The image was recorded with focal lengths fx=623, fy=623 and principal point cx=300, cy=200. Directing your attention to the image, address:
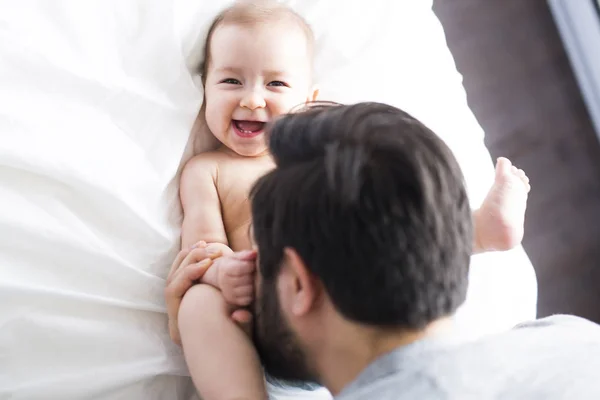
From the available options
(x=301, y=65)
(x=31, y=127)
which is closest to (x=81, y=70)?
(x=31, y=127)

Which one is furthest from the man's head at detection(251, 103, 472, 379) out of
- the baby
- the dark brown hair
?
the baby

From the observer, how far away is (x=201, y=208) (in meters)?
0.91

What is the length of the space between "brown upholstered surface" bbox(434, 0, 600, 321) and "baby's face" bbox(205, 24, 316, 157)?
0.71 metres

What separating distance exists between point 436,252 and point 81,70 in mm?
581

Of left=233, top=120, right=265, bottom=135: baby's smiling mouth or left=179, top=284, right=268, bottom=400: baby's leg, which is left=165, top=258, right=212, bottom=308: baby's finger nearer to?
left=179, top=284, right=268, bottom=400: baby's leg

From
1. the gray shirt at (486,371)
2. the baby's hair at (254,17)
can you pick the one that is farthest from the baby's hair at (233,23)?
the gray shirt at (486,371)

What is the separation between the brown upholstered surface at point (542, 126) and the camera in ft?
4.72

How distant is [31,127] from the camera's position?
2.68 ft

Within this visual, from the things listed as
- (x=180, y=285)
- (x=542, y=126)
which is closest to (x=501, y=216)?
(x=180, y=285)

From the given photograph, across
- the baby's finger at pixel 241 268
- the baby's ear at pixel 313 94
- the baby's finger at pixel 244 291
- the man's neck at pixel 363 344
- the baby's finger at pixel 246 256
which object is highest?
the baby's ear at pixel 313 94

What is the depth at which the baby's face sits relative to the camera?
0.96 m

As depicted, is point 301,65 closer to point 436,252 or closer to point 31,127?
point 31,127

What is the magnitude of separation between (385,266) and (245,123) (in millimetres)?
493

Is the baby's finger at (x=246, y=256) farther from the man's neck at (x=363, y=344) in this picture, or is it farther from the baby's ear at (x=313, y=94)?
the baby's ear at (x=313, y=94)
